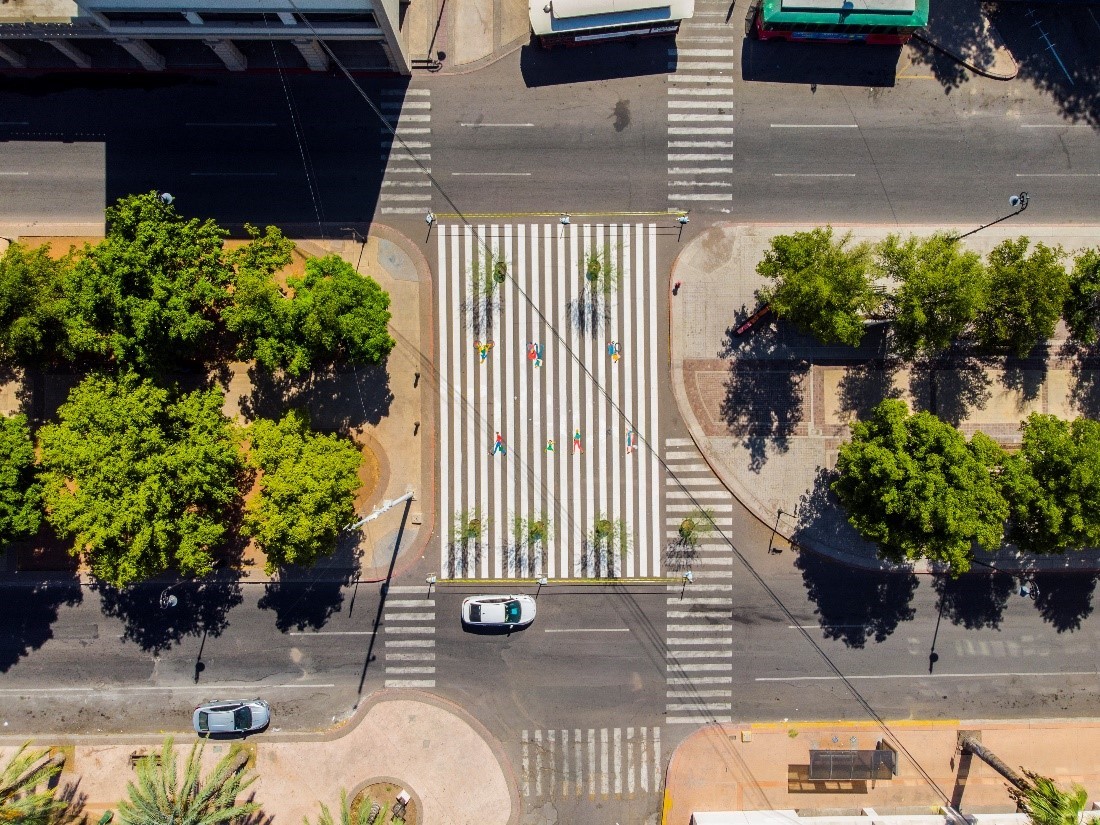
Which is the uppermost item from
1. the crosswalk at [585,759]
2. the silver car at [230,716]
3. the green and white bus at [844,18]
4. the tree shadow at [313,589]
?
the green and white bus at [844,18]

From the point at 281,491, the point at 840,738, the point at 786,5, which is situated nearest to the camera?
the point at 281,491

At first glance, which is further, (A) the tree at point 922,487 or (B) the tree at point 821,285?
(B) the tree at point 821,285

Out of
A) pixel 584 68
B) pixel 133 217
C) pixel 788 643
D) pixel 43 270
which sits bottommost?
pixel 788 643

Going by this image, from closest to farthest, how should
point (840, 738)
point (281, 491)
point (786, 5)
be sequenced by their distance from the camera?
1. point (281, 491)
2. point (786, 5)
3. point (840, 738)

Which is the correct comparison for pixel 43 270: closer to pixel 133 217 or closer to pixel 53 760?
pixel 133 217

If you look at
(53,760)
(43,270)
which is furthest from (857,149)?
(53,760)

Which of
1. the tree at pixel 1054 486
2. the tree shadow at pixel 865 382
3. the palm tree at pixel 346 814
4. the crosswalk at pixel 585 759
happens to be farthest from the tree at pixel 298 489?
the tree at pixel 1054 486

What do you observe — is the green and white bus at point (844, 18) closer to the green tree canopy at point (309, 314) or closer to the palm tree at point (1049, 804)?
the green tree canopy at point (309, 314)

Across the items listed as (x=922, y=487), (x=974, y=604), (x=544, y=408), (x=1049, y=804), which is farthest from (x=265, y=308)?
(x=1049, y=804)
